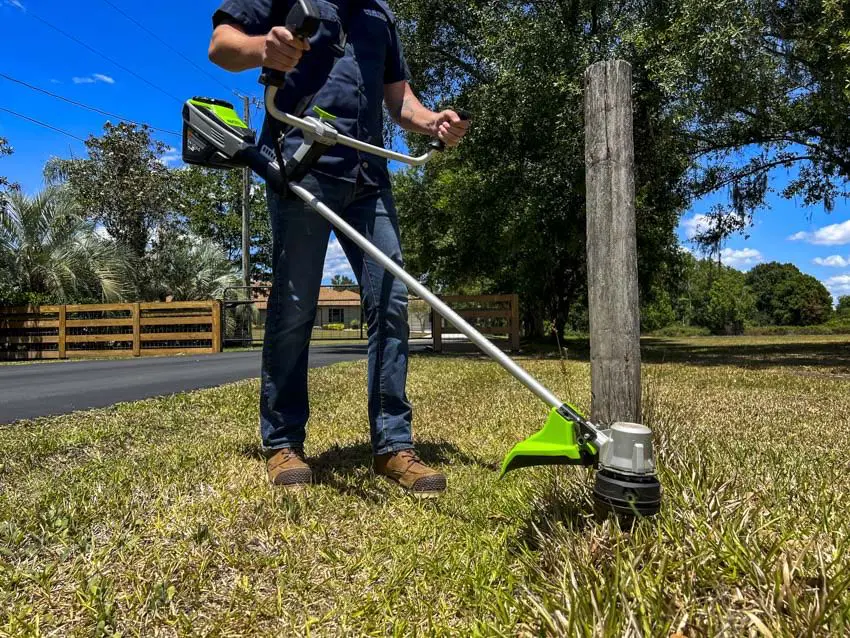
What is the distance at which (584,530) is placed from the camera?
4.36 feet

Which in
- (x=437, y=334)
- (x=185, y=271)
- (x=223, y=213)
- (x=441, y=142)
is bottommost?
(x=437, y=334)

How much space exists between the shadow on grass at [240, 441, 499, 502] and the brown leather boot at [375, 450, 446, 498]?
0.07 meters

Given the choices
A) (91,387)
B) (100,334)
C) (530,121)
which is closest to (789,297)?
(530,121)

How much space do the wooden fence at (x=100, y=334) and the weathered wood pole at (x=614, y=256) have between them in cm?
1245

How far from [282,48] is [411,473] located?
136 cm

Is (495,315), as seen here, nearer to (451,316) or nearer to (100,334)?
(100,334)

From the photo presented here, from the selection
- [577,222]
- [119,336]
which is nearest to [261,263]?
[119,336]

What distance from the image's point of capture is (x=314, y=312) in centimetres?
213

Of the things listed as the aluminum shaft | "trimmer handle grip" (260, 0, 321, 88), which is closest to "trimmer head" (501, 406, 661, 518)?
the aluminum shaft

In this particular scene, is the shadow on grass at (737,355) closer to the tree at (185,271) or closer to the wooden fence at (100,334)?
the wooden fence at (100,334)

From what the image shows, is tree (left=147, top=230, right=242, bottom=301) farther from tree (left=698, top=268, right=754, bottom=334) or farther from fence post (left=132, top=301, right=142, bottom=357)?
tree (left=698, top=268, right=754, bottom=334)

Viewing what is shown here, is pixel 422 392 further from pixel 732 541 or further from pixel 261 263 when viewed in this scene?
pixel 261 263

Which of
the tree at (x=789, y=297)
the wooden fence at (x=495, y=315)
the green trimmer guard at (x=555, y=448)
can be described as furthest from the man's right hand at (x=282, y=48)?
the tree at (x=789, y=297)

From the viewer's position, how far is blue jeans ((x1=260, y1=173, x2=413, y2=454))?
205cm
